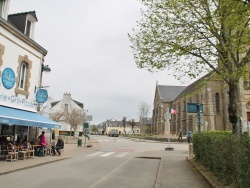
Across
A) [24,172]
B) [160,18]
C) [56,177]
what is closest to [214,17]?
[160,18]

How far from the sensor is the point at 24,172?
33.9 feet

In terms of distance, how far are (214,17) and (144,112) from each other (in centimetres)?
6469

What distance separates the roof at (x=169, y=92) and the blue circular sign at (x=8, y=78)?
62501mm

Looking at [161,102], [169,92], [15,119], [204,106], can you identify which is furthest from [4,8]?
[169,92]

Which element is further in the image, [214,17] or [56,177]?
[214,17]

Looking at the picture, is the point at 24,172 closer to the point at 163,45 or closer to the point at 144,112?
the point at 163,45

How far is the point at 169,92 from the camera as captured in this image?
78.1 m

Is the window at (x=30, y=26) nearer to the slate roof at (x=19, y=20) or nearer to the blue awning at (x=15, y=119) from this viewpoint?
the slate roof at (x=19, y=20)

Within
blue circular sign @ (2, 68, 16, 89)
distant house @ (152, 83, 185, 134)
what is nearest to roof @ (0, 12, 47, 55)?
blue circular sign @ (2, 68, 16, 89)

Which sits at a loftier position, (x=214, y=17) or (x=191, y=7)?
(x=191, y=7)

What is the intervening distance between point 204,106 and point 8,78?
41966mm

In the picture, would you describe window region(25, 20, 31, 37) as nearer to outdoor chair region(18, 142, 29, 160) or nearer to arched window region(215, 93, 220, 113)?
outdoor chair region(18, 142, 29, 160)

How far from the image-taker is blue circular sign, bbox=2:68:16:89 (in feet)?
44.4

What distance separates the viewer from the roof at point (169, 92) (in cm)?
7534
